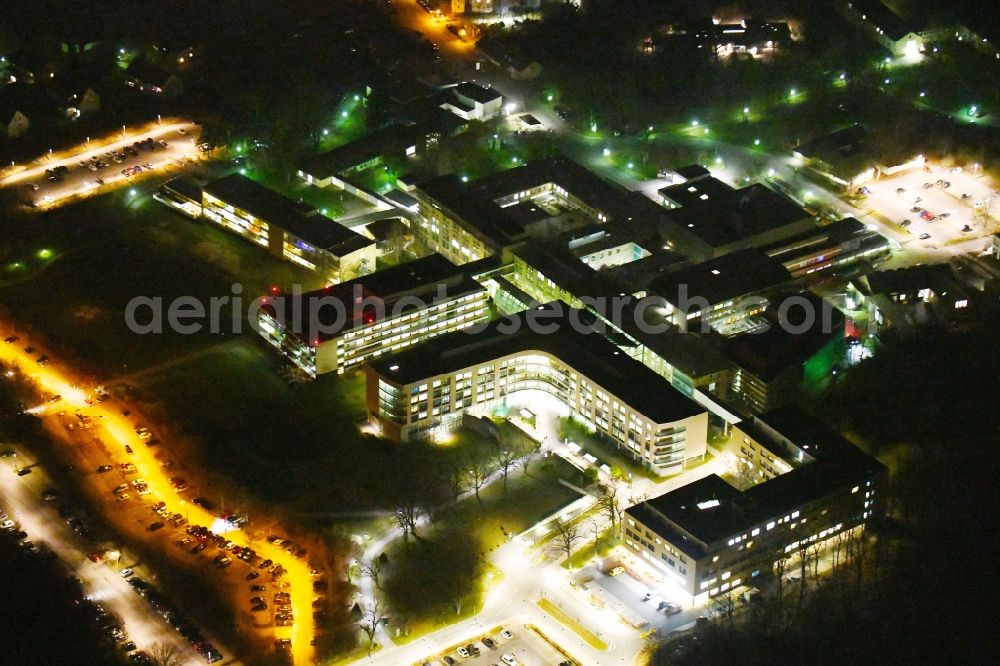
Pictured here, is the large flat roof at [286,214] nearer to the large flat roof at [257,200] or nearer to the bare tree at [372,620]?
the large flat roof at [257,200]

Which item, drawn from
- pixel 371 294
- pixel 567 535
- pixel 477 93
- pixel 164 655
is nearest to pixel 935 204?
pixel 477 93

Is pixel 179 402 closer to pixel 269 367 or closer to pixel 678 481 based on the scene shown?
pixel 269 367

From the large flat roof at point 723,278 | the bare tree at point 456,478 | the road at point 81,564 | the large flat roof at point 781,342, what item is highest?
the large flat roof at point 723,278

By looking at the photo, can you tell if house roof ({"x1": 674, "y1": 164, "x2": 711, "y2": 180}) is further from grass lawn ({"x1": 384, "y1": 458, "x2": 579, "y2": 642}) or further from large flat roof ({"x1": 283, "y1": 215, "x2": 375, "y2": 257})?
grass lawn ({"x1": 384, "y1": 458, "x2": 579, "y2": 642})

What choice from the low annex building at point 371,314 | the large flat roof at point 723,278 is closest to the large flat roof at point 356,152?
the low annex building at point 371,314

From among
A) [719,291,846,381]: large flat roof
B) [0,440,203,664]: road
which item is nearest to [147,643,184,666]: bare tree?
[0,440,203,664]: road
